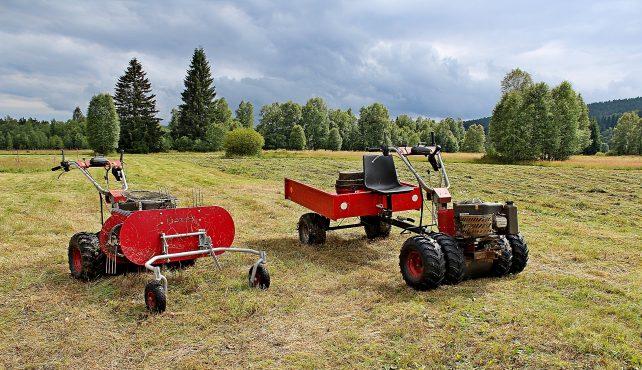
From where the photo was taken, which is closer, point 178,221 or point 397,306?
point 397,306

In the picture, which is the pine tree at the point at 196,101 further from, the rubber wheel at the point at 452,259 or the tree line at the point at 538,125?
the rubber wheel at the point at 452,259

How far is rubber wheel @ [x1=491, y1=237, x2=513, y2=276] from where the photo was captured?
21.6ft

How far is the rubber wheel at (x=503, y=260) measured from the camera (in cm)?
658

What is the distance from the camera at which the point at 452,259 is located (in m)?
6.20

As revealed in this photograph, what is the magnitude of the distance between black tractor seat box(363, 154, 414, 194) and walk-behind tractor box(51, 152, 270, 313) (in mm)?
3069

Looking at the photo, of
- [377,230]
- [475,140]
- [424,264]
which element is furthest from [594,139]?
[424,264]

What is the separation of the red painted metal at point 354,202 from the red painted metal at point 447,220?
6.01 ft

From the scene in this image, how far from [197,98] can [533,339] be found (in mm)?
74671

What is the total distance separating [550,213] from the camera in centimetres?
1404

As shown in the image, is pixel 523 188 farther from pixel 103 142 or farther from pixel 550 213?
pixel 103 142

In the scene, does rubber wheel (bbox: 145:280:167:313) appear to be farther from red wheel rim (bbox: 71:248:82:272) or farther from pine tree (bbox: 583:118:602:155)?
pine tree (bbox: 583:118:602:155)

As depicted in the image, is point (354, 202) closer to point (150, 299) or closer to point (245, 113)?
point (150, 299)

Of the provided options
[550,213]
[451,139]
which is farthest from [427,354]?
[451,139]

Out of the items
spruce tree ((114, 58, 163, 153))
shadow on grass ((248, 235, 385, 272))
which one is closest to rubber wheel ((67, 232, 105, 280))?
shadow on grass ((248, 235, 385, 272))
